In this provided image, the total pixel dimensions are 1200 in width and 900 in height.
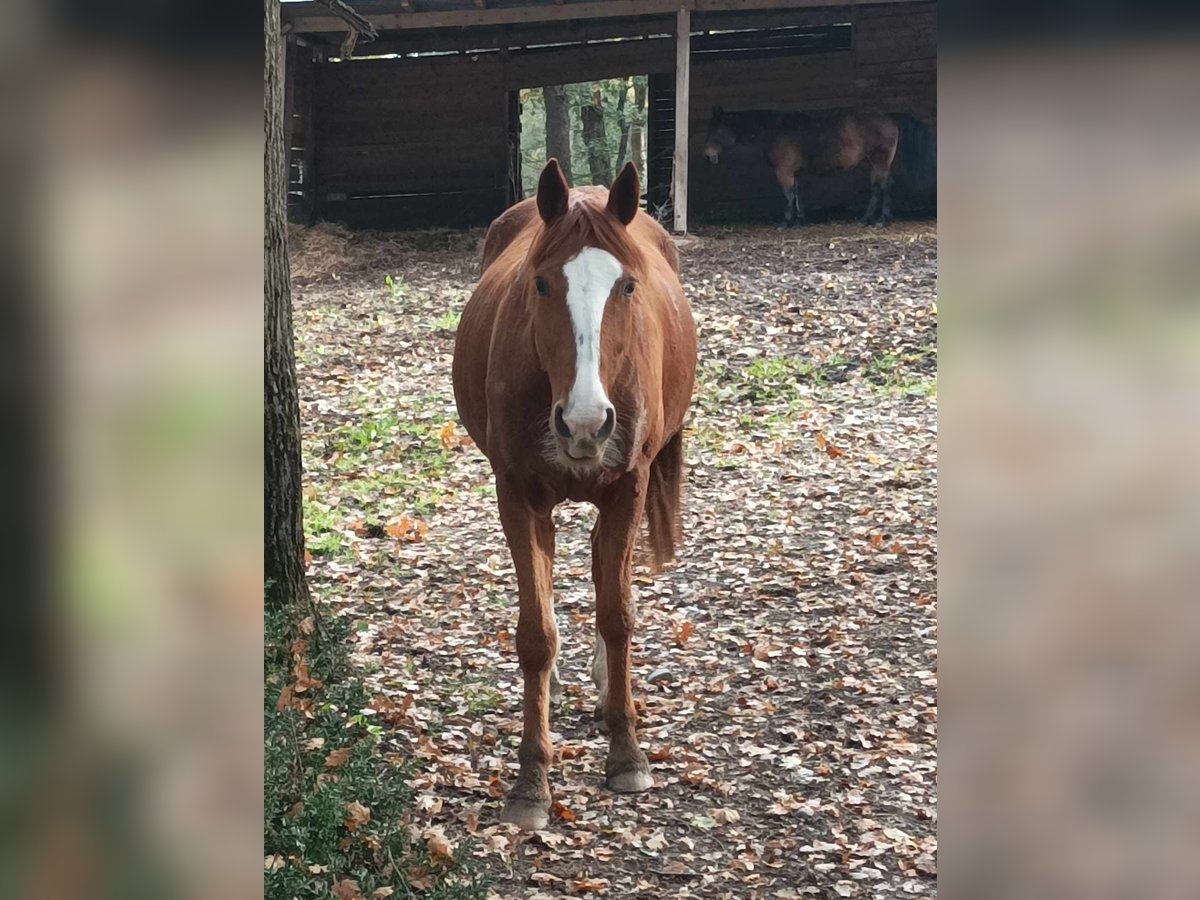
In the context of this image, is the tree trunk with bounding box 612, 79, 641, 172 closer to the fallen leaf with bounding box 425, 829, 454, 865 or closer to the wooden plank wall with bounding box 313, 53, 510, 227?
the wooden plank wall with bounding box 313, 53, 510, 227

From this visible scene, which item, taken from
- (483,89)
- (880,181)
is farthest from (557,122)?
(880,181)

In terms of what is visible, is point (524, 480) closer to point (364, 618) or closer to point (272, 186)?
point (272, 186)

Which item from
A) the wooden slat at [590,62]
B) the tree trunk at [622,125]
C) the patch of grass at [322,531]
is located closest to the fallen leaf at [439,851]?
the patch of grass at [322,531]

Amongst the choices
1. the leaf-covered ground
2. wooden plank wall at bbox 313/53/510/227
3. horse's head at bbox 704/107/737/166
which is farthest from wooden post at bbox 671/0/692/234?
wooden plank wall at bbox 313/53/510/227

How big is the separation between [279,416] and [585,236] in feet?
5.19

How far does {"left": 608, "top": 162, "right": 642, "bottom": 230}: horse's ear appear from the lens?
12.6 ft

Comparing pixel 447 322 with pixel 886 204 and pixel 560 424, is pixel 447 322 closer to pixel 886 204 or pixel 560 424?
pixel 560 424

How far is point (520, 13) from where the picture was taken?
1537cm

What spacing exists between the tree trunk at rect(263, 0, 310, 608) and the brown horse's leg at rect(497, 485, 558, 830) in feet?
3.10

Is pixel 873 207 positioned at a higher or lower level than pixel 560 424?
higher
